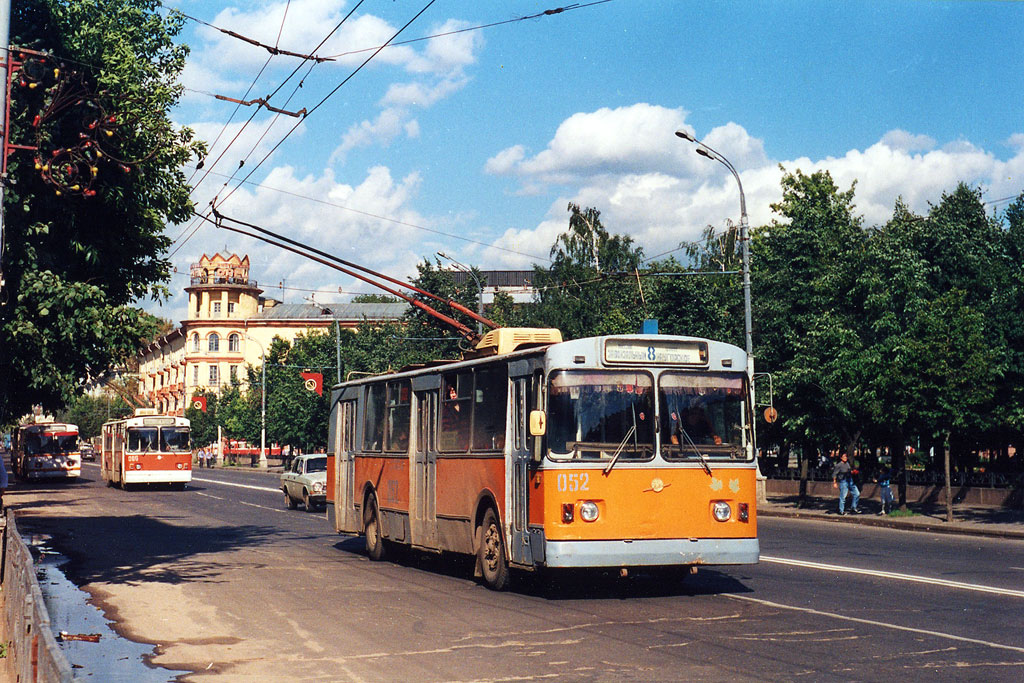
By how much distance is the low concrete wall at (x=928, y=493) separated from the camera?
→ 3161 cm

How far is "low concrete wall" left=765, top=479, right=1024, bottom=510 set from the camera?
31.6 metres

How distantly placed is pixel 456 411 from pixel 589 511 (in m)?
3.58

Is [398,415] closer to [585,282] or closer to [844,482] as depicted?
[844,482]

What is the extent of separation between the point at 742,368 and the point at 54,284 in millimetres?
9291

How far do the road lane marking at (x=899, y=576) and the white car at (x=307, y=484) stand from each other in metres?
16.8

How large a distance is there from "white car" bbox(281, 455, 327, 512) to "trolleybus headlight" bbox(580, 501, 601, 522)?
1975 cm

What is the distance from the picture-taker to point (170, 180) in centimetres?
2112

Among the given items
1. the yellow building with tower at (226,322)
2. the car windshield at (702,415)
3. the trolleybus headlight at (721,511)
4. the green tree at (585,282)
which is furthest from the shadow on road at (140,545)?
the yellow building with tower at (226,322)

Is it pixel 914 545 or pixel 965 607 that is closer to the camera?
pixel 965 607

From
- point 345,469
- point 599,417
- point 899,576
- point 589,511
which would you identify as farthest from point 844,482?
point 589,511

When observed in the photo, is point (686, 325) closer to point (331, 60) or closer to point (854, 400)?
point (854, 400)

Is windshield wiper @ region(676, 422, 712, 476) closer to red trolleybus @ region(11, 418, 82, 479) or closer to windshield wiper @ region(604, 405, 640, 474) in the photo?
windshield wiper @ region(604, 405, 640, 474)

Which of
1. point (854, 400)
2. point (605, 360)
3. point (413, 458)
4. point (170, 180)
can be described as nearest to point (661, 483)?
point (605, 360)

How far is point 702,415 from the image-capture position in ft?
44.4
